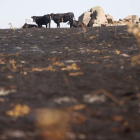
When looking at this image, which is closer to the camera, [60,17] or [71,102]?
[71,102]

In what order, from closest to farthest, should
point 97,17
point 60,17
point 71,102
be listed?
point 71,102
point 60,17
point 97,17

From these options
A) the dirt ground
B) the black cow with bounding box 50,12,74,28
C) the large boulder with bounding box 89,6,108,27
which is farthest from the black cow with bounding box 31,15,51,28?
the dirt ground

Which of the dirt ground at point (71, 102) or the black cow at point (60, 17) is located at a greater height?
the black cow at point (60, 17)

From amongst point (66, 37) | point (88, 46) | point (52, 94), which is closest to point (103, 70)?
point (52, 94)

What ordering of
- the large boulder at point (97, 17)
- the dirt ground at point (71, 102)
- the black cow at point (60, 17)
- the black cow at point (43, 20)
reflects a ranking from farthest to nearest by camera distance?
the large boulder at point (97, 17) < the black cow at point (60, 17) < the black cow at point (43, 20) < the dirt ground at point (71, 102)

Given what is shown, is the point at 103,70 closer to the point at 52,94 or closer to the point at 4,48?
the point at 52,94

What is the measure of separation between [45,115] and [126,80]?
1.37 metres

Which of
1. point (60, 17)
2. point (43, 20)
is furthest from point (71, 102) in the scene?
point (60, 17)

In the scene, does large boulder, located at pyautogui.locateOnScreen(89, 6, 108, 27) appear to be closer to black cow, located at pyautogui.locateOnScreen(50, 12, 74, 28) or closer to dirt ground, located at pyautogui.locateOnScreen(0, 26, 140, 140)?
black cow, located at pyautogui.locateOnScreen(50, 12, 74, 28)

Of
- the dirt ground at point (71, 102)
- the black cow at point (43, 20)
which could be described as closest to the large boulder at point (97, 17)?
the black cow at point (43, 20)

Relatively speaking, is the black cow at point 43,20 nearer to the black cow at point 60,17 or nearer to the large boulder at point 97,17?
the black cow at point 60,17

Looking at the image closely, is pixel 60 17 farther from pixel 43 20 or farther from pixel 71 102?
pixel 71 102

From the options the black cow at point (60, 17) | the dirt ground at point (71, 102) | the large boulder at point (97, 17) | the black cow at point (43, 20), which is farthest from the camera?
the large boulder at point (97, 17)

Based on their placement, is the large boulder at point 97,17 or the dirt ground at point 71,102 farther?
the large boulder at point 97,17
